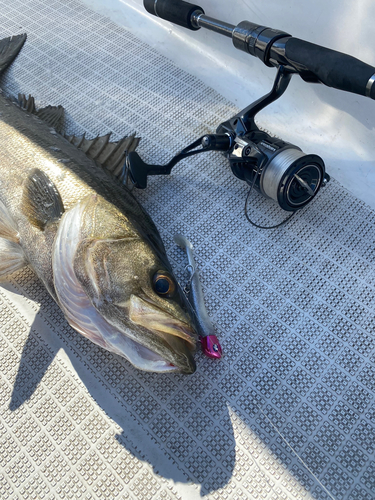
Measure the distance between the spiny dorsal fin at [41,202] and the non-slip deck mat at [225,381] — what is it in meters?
0.35

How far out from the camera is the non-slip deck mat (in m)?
1.46

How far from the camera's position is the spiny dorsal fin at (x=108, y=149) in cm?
199

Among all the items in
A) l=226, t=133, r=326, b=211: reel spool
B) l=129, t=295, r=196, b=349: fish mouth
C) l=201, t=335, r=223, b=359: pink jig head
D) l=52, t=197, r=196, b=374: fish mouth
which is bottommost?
l=201, t=335, r=223, b=359: pink jig head

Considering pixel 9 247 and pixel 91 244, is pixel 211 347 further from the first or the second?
pixel 9 247

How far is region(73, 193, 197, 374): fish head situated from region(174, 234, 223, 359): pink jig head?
9.8 inches

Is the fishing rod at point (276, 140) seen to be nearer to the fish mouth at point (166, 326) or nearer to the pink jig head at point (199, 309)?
the pink jig head at point (199, 309)

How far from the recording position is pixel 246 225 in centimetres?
200

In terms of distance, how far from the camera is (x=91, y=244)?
1.45 m

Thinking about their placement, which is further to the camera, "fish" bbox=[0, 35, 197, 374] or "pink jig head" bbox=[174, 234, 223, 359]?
"pink jig head" bbox=[174, 234, 223, 359]

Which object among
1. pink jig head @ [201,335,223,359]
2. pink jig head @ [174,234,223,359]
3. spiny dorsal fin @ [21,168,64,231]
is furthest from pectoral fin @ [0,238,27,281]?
pink jig head @ [201,335,223,359]

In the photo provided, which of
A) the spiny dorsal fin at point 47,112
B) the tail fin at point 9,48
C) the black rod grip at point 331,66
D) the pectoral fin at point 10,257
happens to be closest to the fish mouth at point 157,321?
the pectoral fin at point 10,257

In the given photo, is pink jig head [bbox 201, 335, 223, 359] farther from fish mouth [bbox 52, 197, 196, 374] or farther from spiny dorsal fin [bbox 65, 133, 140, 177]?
spiny dorsal fin [bbox 65, 133, 140, 177]

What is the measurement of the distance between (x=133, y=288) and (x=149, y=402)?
54 cm

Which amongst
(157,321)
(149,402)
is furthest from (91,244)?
(149,402)
